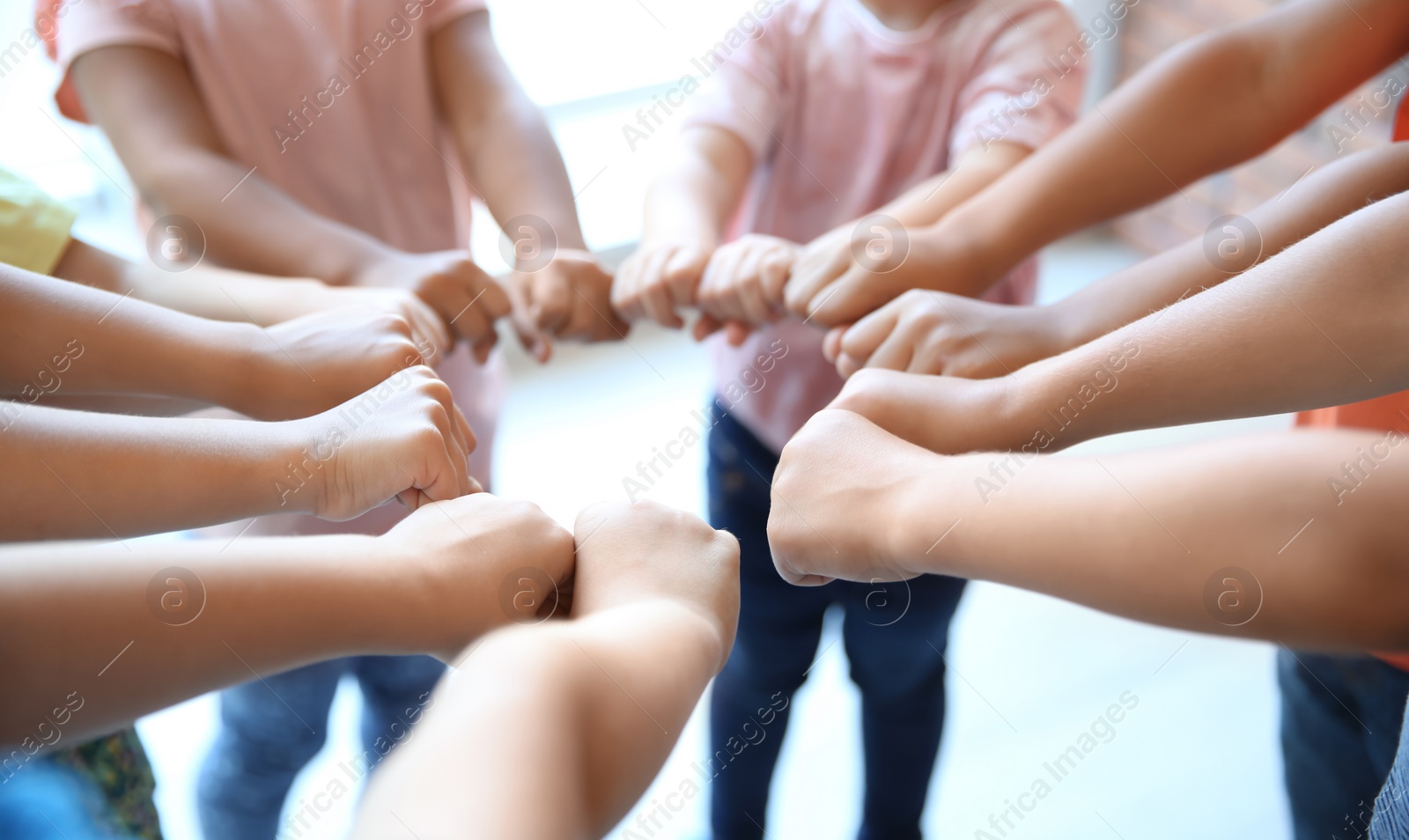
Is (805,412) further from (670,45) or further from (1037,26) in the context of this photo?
(670,45)

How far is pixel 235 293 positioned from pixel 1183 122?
0.55 m

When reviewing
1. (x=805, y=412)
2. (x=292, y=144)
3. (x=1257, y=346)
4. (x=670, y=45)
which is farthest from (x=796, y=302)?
(x=670, y=45)

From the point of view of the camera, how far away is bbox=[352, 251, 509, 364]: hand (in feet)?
1.86

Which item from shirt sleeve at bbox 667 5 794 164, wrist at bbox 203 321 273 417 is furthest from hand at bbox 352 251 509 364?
shirt sleeve at bbox 667 5 794 164

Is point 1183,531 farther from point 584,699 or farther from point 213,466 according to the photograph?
point 213,466

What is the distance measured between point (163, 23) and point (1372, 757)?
814 mm

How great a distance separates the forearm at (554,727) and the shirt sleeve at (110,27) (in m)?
0.46

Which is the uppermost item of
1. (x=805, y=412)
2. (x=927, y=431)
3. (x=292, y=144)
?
(x=292, y=144)

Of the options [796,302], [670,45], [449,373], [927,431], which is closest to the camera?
[927,431]

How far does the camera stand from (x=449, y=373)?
2.17 feet

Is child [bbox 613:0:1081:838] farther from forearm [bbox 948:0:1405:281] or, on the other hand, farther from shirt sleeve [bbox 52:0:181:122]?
shirt sleeve [bbox 52:0:181:122]

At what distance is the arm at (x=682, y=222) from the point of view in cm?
59

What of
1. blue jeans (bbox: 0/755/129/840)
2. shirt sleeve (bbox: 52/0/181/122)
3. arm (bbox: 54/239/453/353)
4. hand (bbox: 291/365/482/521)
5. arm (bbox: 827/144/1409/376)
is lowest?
blue jeans (bbox: 0/755/129/840)

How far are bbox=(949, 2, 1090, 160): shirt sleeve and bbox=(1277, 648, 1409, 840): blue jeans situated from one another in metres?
0.36
